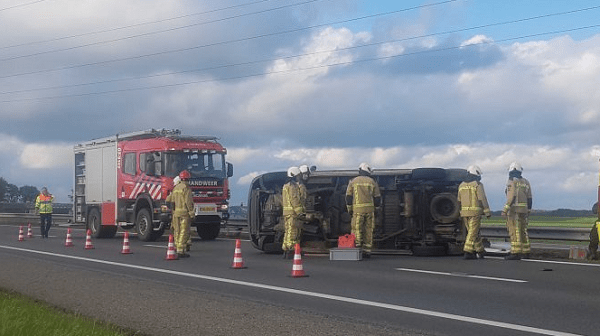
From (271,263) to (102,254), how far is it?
17.7 feet

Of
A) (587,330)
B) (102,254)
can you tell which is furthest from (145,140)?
(587,330)

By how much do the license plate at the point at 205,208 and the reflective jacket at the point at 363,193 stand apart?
8.44m

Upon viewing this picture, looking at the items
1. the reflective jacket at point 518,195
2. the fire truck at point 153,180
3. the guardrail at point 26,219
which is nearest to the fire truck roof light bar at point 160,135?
the fire truck at point 153,180

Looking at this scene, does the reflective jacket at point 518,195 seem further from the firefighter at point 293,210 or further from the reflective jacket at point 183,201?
the reflective jacket at point 183,201

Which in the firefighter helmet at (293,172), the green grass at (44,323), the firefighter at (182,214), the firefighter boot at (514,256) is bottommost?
the green grass at (44,323)

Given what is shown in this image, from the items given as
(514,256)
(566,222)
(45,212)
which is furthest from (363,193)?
(45,212)

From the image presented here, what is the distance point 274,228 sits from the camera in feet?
61.6

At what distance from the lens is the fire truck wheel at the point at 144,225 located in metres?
25.2

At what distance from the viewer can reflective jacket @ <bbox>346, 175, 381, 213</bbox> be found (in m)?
17.2

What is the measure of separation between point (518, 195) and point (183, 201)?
7634mm

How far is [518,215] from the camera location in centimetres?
1648

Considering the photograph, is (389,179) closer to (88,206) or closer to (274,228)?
(274,228)

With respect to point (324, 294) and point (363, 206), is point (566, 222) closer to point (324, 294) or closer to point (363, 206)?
point (363, 206)

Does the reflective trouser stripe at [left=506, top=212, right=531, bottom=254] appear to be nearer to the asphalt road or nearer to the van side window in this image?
the asphalt road
